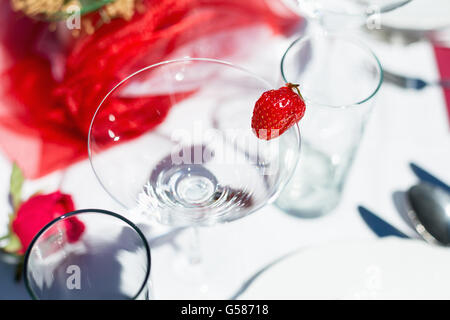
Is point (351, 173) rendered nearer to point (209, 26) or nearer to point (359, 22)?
point (359, 22)

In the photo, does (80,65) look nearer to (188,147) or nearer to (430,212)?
(188,147)

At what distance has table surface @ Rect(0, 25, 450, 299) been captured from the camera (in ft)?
1.72

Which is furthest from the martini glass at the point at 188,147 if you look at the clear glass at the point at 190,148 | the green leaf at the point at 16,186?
the green leaf at the point at 16,186

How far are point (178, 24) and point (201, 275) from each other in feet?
1.20

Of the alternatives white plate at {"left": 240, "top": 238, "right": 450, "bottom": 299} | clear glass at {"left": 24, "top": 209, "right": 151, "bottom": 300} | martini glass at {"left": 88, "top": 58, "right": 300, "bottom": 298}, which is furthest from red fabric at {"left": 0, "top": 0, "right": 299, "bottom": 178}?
white plate at {"left": 240, "top": 238, "right": 450, "bottom": 299}

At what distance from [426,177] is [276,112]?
0.24m

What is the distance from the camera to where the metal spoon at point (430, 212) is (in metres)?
0.52

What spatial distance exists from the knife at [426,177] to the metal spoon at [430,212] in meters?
0.03

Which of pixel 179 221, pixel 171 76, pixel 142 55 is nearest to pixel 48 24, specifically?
pixel 142 55

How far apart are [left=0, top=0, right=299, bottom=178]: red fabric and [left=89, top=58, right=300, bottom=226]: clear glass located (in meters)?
Result: 0.01

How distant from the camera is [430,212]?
53 centimetres

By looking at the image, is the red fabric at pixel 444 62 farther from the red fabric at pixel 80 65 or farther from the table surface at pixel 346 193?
the red fabric at pixel 80 65

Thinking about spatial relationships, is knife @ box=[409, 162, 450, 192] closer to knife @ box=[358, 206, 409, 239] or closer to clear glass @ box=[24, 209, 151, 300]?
knife @ box=[358, 206, 409, 239]

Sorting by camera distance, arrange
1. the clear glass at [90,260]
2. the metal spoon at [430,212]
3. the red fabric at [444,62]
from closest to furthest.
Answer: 1. the clear glass at [90,260]
2. the metal spoon at [430,212]
3. the red fabric at [444,62]
